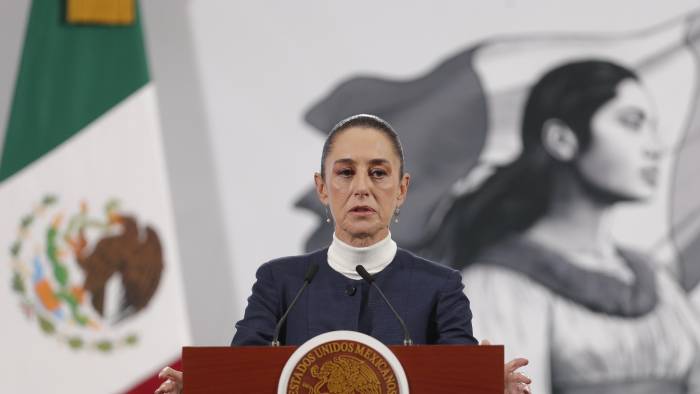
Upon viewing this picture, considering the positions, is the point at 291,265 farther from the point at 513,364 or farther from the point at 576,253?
the point at 576,253

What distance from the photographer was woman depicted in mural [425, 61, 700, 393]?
4.95 metres

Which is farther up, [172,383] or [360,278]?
[360,278]

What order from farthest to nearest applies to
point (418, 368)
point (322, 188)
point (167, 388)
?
point (322, 188) → point (167, 388) → point (418, 368)

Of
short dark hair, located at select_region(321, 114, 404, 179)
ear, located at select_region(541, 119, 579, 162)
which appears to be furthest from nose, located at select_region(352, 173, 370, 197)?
ear, located at select_region(541, 119, 579, 162)

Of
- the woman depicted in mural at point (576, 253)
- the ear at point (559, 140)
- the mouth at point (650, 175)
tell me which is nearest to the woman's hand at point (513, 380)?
the woman depicted in mural at point (576, 253)

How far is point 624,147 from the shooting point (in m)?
5.14

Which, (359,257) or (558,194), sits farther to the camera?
(558,194)

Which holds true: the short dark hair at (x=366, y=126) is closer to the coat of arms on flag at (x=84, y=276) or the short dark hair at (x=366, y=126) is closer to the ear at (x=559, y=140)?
the coat of arms on flag at (x=84, y=276)

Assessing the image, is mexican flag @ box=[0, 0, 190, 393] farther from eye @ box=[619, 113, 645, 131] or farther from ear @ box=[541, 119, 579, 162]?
eye @ box=[619, 113, 645, 131]

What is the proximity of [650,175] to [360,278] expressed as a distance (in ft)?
10.9

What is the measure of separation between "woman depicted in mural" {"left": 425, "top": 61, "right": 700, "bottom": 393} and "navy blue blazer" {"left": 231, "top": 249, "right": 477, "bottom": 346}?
2.82 meters

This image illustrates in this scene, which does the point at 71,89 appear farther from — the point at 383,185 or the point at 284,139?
the point at 383,185

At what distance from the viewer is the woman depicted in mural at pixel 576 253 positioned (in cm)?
495

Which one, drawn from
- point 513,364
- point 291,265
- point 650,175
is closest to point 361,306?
point 291,265
